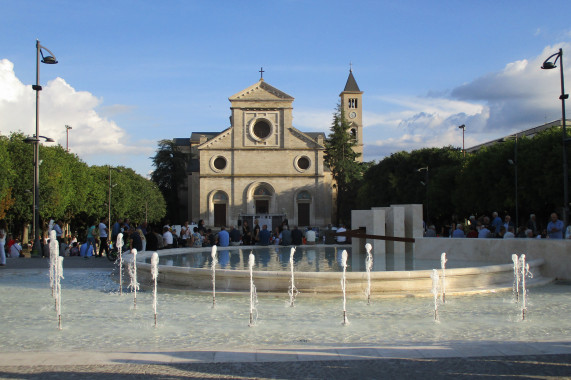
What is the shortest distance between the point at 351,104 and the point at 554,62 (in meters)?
62.7

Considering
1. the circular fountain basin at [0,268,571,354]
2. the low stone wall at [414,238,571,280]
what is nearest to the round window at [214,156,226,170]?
the low stone wall at [414,238,571,280]

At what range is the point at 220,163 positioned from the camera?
58.6 metres

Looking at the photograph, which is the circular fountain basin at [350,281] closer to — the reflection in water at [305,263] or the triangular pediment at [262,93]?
the reflection in water at [305,263]

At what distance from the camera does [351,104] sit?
267 ft

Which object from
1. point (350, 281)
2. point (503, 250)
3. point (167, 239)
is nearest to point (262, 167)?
point (167, 239)

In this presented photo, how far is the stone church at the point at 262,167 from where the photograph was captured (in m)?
58.2

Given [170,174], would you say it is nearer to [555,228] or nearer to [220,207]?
[220,207]

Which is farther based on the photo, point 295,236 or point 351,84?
point 351,84

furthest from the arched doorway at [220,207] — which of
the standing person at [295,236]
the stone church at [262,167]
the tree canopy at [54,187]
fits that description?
the standing person at [295,236]

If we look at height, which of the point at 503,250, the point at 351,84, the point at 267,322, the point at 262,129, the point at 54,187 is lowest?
the point at 267,322

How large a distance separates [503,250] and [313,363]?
8.70 meters

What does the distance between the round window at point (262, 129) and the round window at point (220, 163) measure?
4.21 m

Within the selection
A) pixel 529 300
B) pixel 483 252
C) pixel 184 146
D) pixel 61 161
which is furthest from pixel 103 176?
pixel 529 300

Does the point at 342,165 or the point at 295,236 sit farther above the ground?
the point at 342,165
